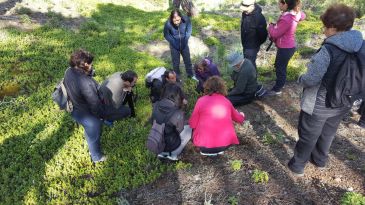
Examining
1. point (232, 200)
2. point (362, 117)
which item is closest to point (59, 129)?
point (232, 200)

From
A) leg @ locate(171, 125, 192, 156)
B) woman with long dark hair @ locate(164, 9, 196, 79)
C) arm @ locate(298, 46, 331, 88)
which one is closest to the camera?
arm @ locate(298, 46, 331, 88)

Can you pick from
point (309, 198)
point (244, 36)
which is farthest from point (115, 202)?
point (244, 36)

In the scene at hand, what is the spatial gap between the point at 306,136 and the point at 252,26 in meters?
3.79

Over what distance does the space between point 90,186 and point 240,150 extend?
10.6 feet

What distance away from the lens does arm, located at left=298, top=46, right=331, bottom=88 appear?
4.42 metres

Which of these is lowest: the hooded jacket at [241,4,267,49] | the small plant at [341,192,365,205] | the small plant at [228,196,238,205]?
the small plant at [228,196,238,205]

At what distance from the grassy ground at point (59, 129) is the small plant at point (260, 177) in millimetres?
1505

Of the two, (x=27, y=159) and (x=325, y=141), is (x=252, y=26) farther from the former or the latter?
(x=27, y=159)

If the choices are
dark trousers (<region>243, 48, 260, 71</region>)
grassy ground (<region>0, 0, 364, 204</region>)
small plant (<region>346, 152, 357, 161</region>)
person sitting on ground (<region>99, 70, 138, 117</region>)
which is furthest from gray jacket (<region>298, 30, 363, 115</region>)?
person sitting on ground (<region>99, 70, 138, 117</region>)

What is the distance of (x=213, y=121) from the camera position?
20.2ft

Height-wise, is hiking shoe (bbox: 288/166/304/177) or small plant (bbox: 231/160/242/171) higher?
hiking shoe (bbox: 288/166/304/177)

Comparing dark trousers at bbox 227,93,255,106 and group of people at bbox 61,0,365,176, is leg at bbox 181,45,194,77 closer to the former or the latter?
group of people at bbox 61,0,365,176

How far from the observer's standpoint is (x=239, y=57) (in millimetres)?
7809

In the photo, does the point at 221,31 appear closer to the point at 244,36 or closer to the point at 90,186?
the point at 244,36
